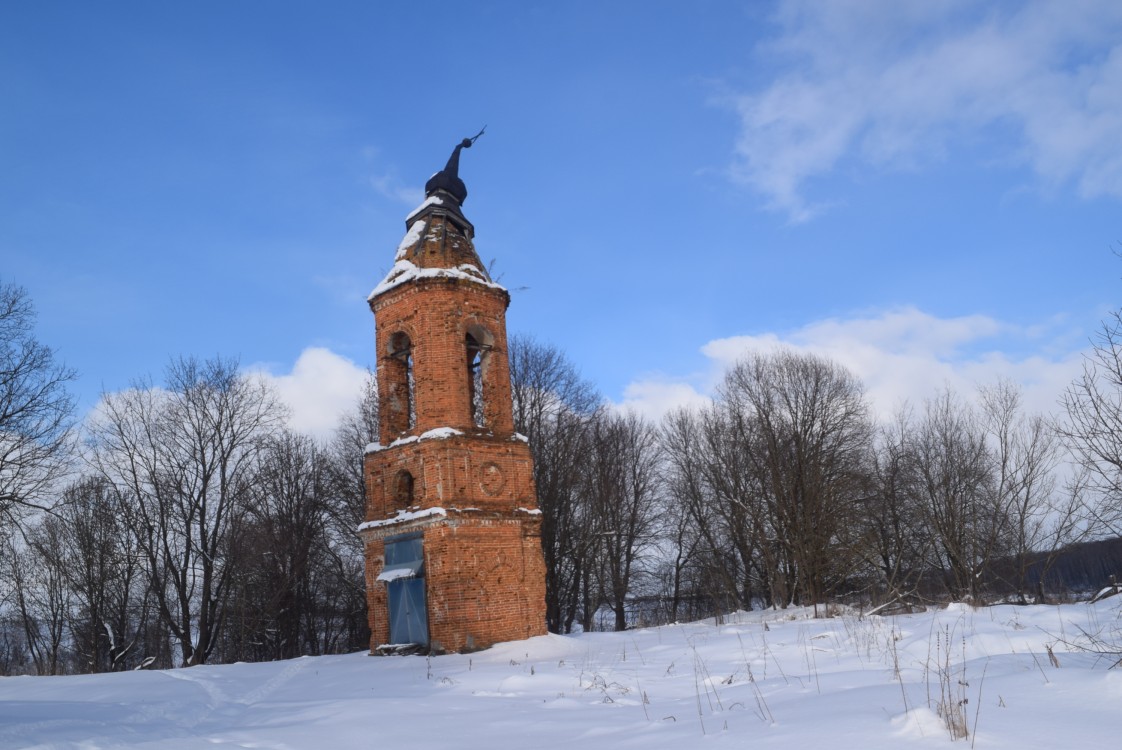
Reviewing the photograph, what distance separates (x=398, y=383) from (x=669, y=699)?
11.2 meters

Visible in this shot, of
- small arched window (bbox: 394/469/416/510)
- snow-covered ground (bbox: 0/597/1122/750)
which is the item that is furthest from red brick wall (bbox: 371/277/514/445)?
snow-covered ground (bbox: 0/597/1122/750)

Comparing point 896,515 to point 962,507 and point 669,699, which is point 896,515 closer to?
point 962,507

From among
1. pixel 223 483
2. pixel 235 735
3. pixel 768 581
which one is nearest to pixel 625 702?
pixel 235 735

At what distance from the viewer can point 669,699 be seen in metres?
6.61

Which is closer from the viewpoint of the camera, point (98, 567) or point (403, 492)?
point (403, 492)

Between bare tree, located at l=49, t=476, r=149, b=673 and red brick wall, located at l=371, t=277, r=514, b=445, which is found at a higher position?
red brick wall, located at l=371, t=277, r=514, b=445

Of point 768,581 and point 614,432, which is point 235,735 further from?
point 614,432

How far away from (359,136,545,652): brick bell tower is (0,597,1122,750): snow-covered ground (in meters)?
2.16

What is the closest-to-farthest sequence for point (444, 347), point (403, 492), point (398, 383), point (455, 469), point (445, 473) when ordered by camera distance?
point (445, 473) → point (455, 469) → point (444, 347) → point (403, 492) → point (398, 383)

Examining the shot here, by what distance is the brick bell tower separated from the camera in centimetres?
1427

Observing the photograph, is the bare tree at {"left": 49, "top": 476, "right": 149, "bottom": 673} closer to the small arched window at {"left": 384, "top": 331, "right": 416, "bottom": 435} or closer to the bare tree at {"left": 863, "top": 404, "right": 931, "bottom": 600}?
the small arched window at {"left": 384, "top": 331, "right": 416, "bottom": 435}

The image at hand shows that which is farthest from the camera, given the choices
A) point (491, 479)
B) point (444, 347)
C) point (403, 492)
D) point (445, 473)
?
point (403, 492)

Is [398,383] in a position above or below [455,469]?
above

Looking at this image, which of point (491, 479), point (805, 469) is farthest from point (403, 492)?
point (805, 469)
